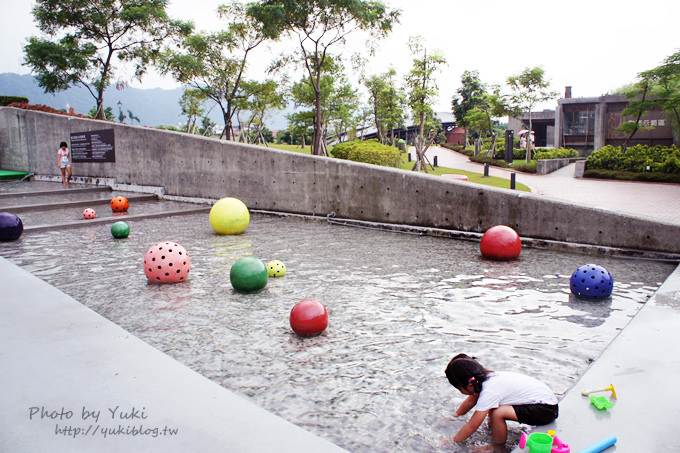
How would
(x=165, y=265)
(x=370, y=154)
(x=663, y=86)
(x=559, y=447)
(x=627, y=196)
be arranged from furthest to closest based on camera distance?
(x=663, y=86), (x=370, y=154), (x=627, y=196), (x=165, y=265), (x=559, y=447)

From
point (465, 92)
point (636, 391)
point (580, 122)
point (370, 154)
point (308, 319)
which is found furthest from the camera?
point (465, 92)

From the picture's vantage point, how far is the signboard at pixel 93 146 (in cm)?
2038

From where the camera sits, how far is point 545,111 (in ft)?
194

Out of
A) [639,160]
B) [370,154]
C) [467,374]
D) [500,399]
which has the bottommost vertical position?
[500,399]

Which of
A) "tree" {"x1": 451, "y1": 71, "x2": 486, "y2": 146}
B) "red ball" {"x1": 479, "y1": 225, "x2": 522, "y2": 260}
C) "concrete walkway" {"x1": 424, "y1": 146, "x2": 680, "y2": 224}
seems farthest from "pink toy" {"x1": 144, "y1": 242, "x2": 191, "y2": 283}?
"tree" {"x1": 451, "y1": 71, "x2": 486, "y2": 146}

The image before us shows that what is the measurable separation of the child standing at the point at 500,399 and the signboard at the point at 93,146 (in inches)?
778

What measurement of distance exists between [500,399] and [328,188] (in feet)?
35.4

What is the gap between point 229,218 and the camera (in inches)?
469

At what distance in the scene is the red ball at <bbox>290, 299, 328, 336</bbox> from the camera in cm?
544

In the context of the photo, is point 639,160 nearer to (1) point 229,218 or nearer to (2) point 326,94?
(2) point 326,94

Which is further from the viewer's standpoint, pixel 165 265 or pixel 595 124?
pixel 595 124

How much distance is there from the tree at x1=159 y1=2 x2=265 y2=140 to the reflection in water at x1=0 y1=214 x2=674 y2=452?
80.7ft

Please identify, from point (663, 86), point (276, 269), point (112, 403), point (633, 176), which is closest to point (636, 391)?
point (112, 403)

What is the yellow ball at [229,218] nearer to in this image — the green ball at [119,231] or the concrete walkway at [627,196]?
the green ball at [119,231]
